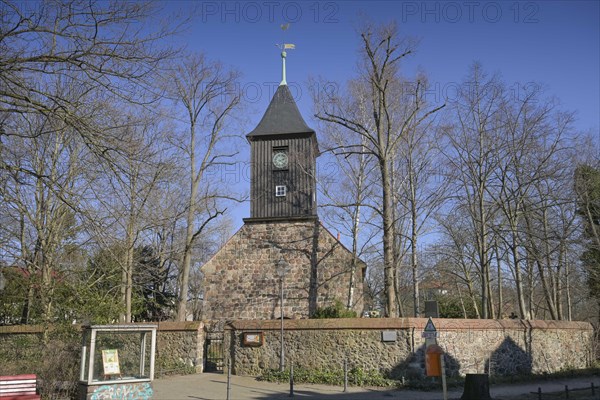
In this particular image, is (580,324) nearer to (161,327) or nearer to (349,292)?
(349,292)

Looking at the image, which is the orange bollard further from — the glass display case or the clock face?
the clock face

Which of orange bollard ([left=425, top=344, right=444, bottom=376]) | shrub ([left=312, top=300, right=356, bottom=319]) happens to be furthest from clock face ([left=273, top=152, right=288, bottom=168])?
orange bollard ([left=425, top=344, right=444, bottom=376])

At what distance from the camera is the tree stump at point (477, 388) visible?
1326 cm

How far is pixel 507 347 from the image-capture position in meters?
19.1

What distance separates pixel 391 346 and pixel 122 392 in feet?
30.3

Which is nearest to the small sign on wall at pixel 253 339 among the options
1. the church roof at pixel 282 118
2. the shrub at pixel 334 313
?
the shrub at pixel 334 313

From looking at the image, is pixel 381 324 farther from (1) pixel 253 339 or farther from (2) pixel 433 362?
(1) pixel 253 339

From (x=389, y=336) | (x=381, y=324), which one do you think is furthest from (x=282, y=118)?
(x=389, y=336)

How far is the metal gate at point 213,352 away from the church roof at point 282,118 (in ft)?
36.1

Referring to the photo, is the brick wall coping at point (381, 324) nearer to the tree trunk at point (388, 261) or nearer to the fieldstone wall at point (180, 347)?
the fieldstone wall at point (180, 347)

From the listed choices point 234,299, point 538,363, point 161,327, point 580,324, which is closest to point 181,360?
point 161,327

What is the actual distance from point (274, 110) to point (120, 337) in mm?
18407

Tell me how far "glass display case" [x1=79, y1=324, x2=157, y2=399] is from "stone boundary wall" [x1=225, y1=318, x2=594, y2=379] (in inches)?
252

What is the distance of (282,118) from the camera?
28.1 metres
